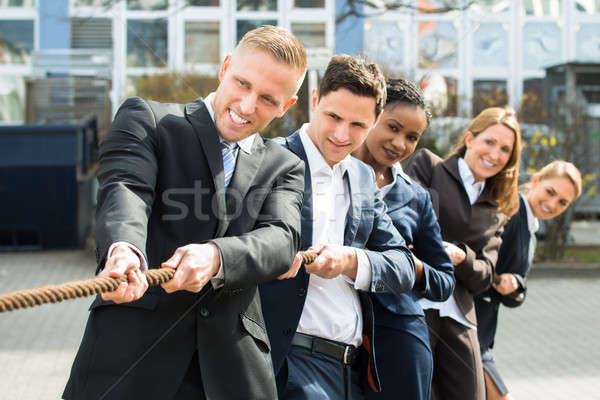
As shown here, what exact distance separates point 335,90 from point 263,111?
523 millimetres

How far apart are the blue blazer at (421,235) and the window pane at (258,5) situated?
50.9 feet

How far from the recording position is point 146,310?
1.98 meters

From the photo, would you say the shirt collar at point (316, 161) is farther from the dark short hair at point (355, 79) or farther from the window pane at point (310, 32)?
the window pane at point (310, 32)

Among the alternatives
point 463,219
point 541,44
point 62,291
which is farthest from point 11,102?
point 62,291

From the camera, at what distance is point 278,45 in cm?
219

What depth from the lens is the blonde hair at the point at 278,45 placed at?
2189mm

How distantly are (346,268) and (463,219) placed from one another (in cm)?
139

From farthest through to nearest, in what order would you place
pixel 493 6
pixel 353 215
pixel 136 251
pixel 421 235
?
1. pixel 493 6
2. pixel 421 235
3. pixel 353 215
4. pixel 136 251

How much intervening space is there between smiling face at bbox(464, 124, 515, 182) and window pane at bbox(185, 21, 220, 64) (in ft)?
49.4

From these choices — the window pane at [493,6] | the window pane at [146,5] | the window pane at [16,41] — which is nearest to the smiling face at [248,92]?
the window pane at [146,5]

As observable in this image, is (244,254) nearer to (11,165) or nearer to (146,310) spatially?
(146,310)

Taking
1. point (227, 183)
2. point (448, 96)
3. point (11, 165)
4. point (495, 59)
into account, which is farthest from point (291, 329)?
point (495, 59)

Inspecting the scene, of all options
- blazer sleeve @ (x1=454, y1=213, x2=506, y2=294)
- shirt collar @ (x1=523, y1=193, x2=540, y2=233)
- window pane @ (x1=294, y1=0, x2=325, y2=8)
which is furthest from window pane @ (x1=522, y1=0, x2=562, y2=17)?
blazer sleeve @ (x1=454, y1=213, x2=506, y2=294)

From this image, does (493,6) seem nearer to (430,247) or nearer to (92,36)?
(92,36)
